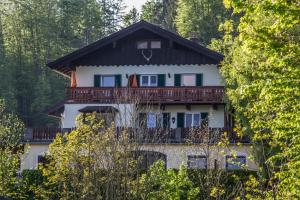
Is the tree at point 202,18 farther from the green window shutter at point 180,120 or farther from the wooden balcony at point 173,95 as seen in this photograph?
the wooden balcony at point 173,95

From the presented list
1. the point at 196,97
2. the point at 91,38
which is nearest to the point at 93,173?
the point at 196,97

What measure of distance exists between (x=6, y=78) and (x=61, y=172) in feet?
136

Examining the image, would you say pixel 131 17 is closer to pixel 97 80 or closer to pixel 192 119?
pixel 97 80

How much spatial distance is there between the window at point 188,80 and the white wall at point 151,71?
21 centimetres

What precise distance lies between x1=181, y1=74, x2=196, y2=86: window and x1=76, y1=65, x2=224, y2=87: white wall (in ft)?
0.67

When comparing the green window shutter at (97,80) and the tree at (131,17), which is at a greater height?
the tree at (131,17)

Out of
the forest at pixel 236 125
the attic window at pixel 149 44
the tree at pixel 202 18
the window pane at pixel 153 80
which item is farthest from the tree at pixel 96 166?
the tree at pixel 202 18

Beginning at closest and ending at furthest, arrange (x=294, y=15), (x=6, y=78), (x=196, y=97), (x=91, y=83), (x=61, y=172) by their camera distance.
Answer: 1. (x=294, y=15)
2. (x=61, y=172)
3. (x=196, y=97)
4. (x=91, y=83)
5. (x=6, y=78)

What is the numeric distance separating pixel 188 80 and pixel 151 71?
1.90m

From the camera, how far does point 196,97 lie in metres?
38.3

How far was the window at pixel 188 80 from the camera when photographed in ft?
131

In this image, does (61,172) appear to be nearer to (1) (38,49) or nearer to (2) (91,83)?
(2) (91,83)

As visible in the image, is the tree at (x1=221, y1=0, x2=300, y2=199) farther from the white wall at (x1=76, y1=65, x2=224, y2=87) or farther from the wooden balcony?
the white wall at (x1=76, y1=65, x2=224, y2=87)

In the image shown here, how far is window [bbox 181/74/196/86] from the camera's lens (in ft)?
131
